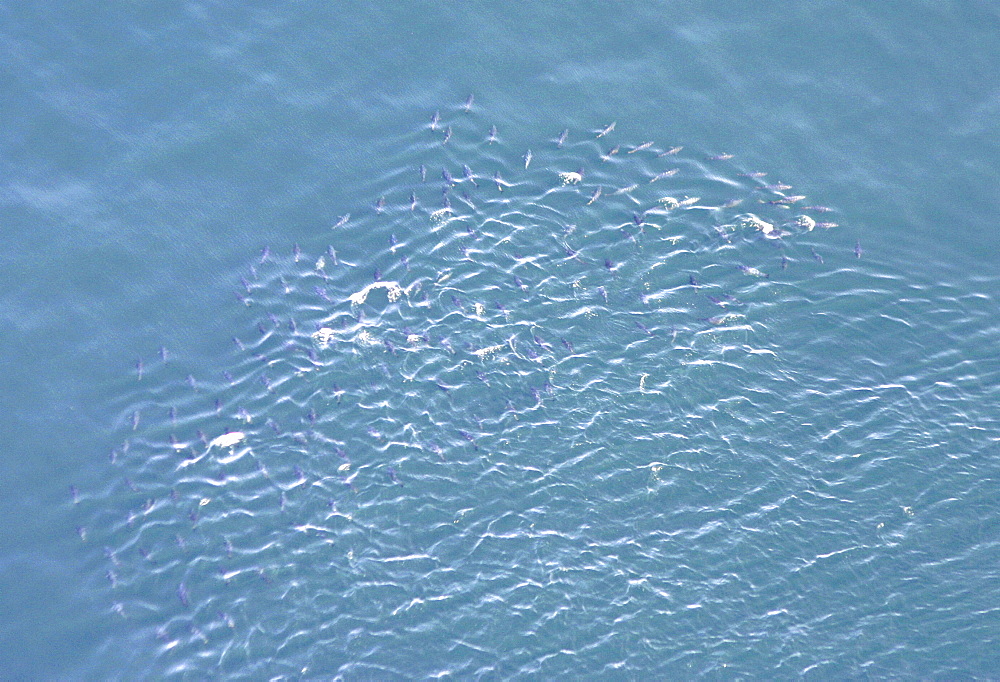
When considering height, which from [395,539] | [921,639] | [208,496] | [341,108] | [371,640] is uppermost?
[341,108]

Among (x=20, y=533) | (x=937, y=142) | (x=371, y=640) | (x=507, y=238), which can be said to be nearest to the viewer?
(x=371, y=640)

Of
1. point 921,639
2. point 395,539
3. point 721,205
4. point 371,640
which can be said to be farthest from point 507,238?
point 921,639

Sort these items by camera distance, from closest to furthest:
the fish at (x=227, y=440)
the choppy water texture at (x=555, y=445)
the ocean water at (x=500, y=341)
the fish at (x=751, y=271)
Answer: the choppy water texture at (x=555, y=445) < the ocean water at (x=500, y=341) < the fish at (x=227, y=440) < the fish at (x=751, y=271)

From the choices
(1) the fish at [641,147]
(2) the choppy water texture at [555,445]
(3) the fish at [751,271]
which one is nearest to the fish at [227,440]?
(2) the choppy water texture at [555,445]

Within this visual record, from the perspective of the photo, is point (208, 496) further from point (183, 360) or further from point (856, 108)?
point (856, 108)

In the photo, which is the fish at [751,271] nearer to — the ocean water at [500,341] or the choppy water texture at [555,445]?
the choppy water texture at [555,445]

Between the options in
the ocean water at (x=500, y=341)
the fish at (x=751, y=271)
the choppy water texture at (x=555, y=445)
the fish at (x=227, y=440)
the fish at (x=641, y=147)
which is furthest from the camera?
the fish at (x=641, y=147)
